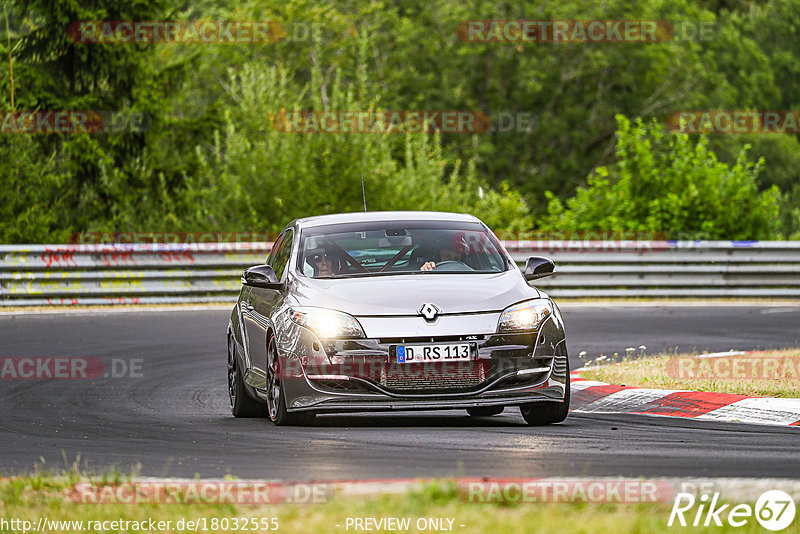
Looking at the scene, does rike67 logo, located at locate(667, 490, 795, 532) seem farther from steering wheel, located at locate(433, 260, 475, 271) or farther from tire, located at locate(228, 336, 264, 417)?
tire, located at locate(228, 336, 264, 417)

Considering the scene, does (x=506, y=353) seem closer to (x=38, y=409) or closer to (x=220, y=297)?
(x=38, y=409)

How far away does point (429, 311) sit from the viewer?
923cm

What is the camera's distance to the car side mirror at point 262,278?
10.2m

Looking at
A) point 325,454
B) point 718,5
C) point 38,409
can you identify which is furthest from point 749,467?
point 718,5

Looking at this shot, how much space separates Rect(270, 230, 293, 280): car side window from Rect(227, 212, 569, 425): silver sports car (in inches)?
15.2

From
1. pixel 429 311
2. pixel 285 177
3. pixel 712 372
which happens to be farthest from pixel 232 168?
pixel 429 311

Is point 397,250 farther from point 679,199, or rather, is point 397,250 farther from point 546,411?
point 679,199

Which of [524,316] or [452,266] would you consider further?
[452,266]

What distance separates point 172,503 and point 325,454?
6.55 ft

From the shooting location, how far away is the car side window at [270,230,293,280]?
10.8 metres

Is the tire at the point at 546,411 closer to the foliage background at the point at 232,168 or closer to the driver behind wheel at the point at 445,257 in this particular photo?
the driver behind wheel at the point at 445,257

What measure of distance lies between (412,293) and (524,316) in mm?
742

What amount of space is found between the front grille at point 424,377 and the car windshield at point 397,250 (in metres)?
1.04

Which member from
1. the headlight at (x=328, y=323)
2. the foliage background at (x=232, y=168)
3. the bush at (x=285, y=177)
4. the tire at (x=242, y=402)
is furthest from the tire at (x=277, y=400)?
the bush at (x=285, y=177)
